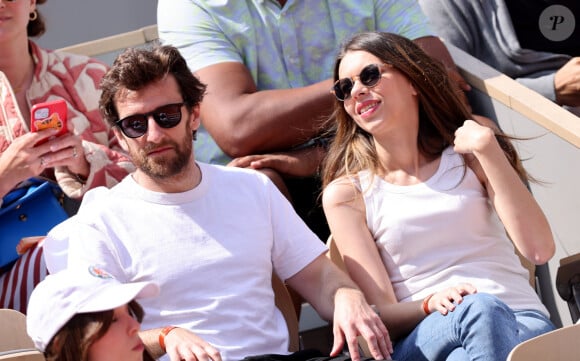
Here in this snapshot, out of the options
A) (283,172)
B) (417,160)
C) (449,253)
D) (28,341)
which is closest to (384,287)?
(449,253)

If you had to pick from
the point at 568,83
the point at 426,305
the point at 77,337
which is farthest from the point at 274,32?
the point at 77,337

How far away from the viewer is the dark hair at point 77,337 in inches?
101

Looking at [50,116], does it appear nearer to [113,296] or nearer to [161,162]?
[161,162]

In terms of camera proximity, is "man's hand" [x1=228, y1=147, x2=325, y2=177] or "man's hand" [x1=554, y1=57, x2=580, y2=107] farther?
"man's hand" [x1=554, y1=57, x2=580, y2=107]

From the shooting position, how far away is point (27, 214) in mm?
3875

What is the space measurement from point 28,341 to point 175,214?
1.80 ft

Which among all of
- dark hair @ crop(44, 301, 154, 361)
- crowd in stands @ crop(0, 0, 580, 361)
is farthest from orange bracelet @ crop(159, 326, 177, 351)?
dark hair @ crop(44, 301, 154, 361)

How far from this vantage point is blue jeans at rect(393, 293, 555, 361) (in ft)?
10.1

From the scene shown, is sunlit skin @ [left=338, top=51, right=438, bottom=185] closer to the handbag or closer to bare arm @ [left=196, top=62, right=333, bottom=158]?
bare arm @ [left=196, top=62, right=333, bottom=158]

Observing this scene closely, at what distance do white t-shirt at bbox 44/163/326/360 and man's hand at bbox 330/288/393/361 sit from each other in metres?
0.22

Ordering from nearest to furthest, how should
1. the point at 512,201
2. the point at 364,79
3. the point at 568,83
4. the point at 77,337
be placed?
the point at 77,337 < the point at 512,201 < the point at 364,79 < the point at 568,83

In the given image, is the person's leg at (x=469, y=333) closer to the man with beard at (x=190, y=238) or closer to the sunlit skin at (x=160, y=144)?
the man with beard at (x=190, y=238)

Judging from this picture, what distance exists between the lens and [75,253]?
10.6 ft

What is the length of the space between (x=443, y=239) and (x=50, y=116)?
1.34 meters
